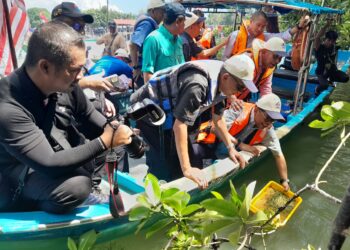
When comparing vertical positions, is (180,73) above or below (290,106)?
above

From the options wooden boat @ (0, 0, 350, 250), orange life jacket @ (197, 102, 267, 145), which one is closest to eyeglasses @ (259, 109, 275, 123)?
orange life jacket @ (197, 102, 267, 145)

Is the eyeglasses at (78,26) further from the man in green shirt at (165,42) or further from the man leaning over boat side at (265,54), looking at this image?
the man leaning over boat side at (265,54)

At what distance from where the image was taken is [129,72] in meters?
3.04

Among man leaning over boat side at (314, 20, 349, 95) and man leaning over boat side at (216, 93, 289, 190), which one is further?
man leaning over boat side at (314, 20, 349, 95)

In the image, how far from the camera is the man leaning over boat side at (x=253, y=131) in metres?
3.17

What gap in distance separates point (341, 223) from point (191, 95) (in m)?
1.82

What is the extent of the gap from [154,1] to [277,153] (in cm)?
235

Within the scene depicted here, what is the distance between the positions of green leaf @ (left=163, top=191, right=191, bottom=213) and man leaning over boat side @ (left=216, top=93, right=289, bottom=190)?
7.57 feet

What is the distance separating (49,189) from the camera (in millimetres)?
1967

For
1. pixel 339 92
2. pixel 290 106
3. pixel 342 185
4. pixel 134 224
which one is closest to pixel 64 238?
pixel 134 224

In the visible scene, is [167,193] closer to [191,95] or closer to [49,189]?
Answer: [49,189]

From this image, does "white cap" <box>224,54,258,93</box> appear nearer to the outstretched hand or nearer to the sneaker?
the outstretched hand

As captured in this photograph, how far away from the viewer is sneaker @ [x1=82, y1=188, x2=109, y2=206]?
7.69 ft

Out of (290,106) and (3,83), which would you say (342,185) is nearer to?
(290,106)
